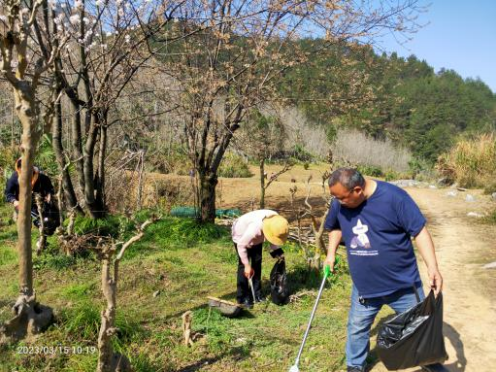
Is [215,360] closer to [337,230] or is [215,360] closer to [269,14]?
[337,230]

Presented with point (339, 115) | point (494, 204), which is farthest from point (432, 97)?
point (339, 115)

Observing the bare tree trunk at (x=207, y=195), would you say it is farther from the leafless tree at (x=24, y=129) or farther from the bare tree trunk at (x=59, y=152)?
the leafless tree at (x=24, y=129)

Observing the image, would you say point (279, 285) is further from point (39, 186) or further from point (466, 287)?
point (39, 186)

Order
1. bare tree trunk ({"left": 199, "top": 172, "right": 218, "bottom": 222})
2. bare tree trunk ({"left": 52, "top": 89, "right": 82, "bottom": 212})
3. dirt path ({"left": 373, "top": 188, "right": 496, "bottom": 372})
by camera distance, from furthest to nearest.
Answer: bare tree trunk ({"left": 199, "top": 172, "right": 218, "bottom": 222}) < bare tree trunk ({"left": 52, "top": 89, "right": 82, "bottom": 212}) < dirt path ({"left": 373, "top": 188, "right": 496, "bottom": 372})

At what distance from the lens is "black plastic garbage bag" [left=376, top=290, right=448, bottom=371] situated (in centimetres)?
300

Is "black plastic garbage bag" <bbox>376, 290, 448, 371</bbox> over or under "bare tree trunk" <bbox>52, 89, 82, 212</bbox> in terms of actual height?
under

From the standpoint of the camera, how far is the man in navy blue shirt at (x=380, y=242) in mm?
2980

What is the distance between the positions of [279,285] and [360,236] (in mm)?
1877

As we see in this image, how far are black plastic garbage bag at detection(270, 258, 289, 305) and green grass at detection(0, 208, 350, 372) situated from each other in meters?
0.09

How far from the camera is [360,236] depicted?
124 inches

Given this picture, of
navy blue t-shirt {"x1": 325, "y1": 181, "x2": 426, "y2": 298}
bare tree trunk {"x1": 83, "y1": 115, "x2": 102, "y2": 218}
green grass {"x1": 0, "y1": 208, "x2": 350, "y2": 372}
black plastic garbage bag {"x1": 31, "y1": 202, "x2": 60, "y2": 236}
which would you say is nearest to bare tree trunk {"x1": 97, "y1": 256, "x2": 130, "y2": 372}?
green grass {"x1": 0, "y1": 208, "x2": 350, "y2": 372}

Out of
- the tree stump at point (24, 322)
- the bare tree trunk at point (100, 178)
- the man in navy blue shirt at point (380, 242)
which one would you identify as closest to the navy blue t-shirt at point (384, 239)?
the man in navy blue shirt at point (380, 242)

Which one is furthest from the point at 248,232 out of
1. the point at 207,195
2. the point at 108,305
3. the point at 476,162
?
the point at 476,162

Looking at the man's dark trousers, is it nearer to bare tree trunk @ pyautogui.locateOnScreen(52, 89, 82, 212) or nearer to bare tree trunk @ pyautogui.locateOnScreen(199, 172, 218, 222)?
bare tree trunk @ pyautogui.locateOnScreen(52, 89, 82, 212)
